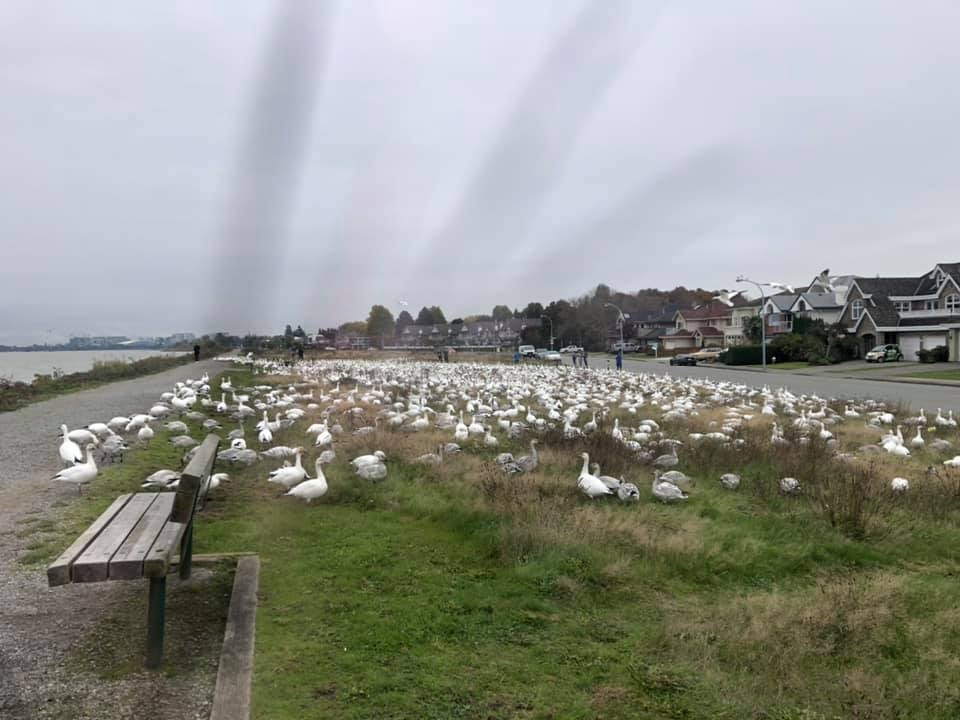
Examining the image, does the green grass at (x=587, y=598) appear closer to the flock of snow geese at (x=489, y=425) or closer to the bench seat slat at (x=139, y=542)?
the flock of snow geese at (x=489, y=425)

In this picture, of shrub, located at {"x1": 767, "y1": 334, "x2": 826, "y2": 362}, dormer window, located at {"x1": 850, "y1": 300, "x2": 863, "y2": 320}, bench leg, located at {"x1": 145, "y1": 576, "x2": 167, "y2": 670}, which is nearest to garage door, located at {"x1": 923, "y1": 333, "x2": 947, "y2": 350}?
dormer window, located at {"x1": 850, "y1": 300, "x2": 863, "y2": 320}

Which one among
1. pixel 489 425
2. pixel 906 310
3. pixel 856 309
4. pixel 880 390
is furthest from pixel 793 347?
pixel 489 425

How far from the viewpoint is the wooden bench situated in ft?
15.1

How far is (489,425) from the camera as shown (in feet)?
61.3

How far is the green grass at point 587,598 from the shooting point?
4844mm

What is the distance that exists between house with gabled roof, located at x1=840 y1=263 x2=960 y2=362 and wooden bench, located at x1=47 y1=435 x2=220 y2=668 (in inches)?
2584

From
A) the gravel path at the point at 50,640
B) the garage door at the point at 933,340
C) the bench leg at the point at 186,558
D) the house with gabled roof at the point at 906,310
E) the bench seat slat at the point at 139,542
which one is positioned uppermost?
the house with gabled roof at the point at 906,310

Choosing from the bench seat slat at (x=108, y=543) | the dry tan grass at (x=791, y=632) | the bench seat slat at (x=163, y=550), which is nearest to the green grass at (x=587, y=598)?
the dry tan grass at (x=791, y=632)

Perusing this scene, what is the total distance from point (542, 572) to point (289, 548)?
2.82 metres

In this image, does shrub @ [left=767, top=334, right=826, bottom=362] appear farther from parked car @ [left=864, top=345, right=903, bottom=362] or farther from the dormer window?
the dormer window

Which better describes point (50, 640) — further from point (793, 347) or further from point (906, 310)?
point (906, 310)

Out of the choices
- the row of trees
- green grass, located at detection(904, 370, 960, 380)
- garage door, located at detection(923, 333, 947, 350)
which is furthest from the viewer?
the row of trees

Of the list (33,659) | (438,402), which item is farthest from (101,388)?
(33,659)

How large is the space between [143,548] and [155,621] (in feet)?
1.71
